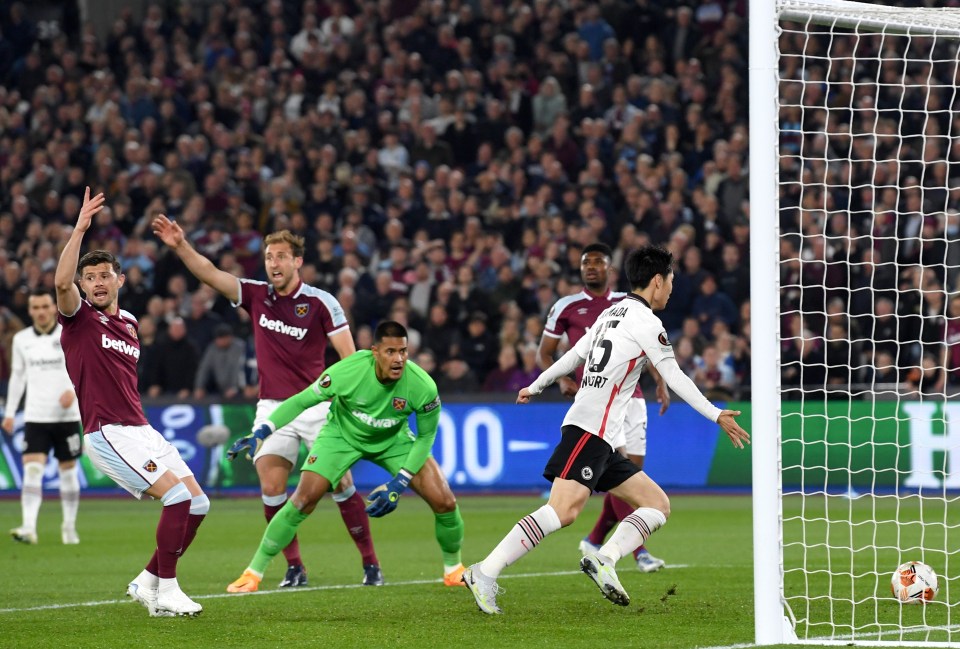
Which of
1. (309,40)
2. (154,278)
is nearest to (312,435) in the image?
(154,278)

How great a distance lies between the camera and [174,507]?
8156 mm

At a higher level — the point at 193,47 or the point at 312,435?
the point at 193,47

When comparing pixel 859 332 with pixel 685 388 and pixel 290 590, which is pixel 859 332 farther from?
pixel 685 388

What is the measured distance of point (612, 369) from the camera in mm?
8016

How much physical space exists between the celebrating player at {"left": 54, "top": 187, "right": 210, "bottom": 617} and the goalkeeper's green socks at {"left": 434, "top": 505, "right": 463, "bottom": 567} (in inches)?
73.7

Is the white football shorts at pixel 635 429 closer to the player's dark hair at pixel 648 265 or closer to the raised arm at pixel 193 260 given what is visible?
the player's dark hair at pixel 648 265

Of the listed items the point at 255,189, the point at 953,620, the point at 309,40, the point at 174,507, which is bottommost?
the point at 953,620

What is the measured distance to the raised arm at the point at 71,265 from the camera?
25.1 feet

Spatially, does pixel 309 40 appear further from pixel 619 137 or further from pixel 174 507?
pixel 174 507

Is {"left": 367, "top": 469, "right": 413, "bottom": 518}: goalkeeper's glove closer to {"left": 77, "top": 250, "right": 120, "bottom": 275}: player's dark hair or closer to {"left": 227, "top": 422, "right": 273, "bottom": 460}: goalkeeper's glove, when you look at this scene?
{"left": 227, "top": 422, "right": 273, "bottom": 460}: goalkeeper's glove

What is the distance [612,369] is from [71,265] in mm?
3018

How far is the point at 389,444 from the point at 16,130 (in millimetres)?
17028

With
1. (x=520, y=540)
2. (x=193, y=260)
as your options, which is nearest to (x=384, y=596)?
(x=520, y=540)

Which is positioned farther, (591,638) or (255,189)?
(255,189)
